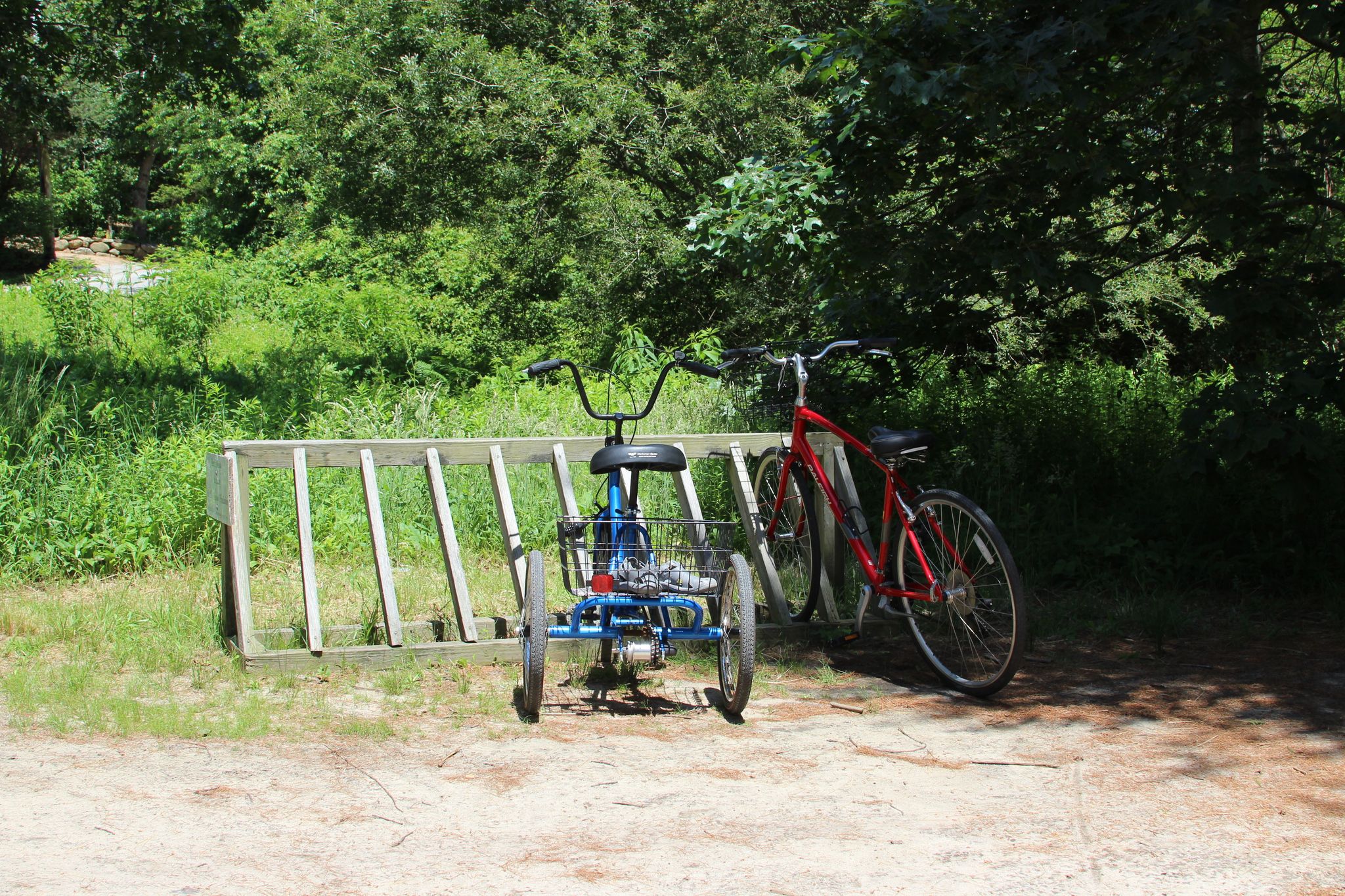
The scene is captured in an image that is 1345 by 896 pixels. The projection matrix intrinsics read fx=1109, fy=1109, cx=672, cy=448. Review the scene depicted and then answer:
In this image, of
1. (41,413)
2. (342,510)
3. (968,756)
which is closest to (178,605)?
(342,510)

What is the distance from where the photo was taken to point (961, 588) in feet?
15.4

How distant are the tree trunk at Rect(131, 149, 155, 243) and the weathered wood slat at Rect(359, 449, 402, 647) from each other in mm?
36802

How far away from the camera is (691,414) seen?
363 inches

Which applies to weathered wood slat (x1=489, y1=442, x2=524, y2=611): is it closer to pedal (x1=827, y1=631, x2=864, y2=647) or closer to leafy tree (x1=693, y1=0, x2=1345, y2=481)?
pedal (x1=827, y1=631, x2=864, y2=647)

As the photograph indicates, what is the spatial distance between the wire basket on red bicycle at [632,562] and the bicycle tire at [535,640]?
21 centimetres

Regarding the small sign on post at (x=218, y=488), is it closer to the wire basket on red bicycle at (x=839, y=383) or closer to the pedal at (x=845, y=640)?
the pedal at (x=845, y=640)

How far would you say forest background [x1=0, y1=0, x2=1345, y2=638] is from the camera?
593 centimetres

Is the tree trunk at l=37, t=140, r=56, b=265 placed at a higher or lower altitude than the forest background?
higher

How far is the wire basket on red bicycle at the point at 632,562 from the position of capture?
466 cm

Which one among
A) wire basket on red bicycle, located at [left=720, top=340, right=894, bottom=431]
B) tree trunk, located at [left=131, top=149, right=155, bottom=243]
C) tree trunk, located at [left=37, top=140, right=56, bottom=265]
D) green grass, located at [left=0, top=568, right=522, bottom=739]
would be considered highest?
tree trunk, located at [left=131, top=149, right=155, bottom=243]

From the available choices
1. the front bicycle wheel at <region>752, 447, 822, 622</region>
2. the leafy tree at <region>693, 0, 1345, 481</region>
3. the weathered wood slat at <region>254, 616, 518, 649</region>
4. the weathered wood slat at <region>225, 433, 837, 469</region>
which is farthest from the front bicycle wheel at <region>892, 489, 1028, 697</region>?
the weathered wood slat at <region>254, 616, 518, 649</region>

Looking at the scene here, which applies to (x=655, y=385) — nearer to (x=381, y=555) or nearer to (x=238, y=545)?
(x=381, y=555)

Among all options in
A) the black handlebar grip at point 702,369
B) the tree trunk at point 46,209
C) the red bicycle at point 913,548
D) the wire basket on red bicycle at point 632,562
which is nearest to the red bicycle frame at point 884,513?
the red bicycle at point 913,548

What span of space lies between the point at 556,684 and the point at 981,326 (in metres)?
3.83
